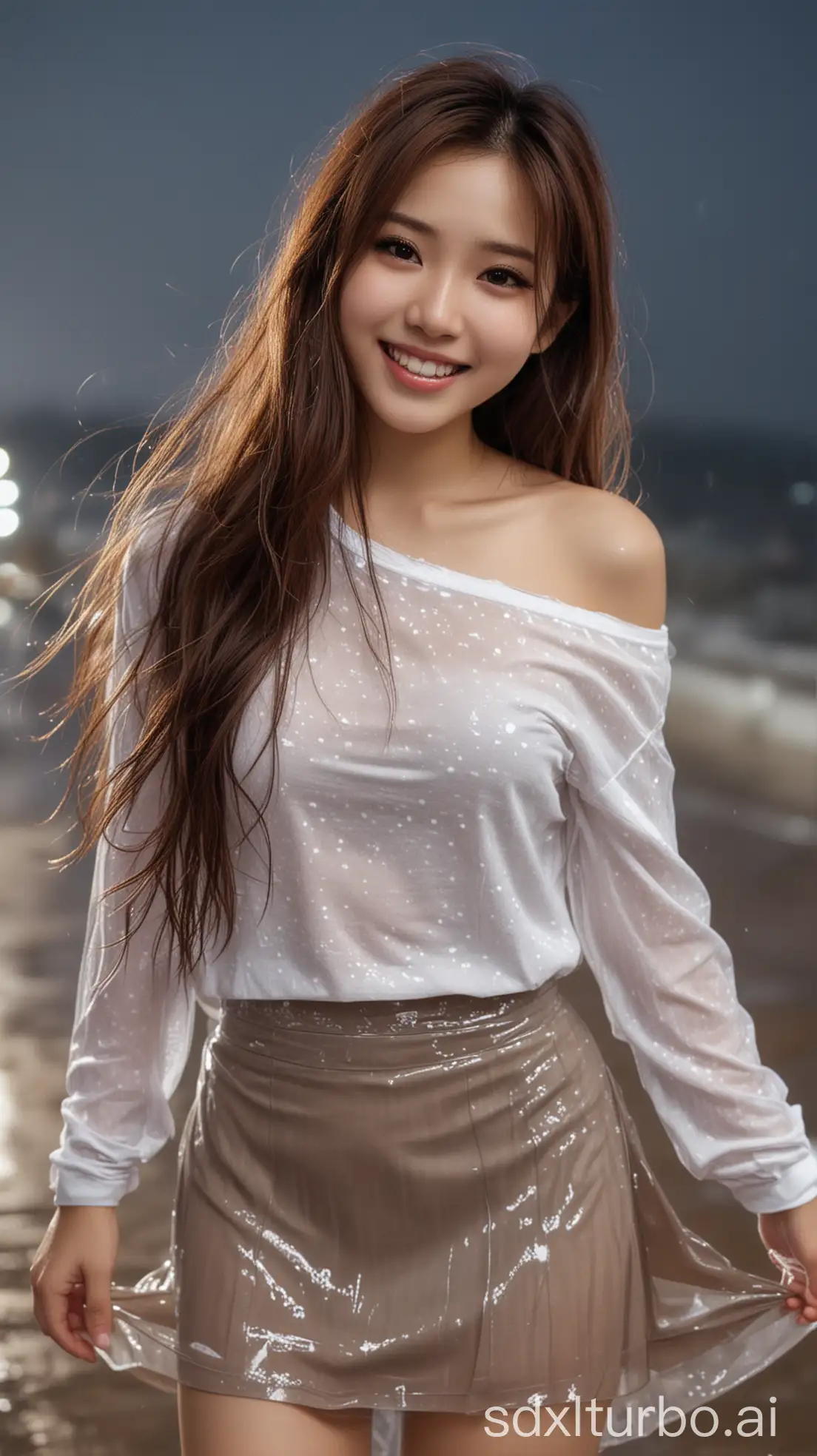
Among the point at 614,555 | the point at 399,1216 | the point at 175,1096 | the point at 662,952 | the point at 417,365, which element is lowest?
the point at 175,1096

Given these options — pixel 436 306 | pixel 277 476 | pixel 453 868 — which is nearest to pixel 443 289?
pixel 436 306

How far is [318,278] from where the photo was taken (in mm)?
1305

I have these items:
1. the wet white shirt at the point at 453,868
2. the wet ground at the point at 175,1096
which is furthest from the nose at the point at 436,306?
the wet ground at the point at 175,1096

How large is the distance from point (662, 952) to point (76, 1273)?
0.57 meters

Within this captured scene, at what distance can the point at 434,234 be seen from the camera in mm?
1238

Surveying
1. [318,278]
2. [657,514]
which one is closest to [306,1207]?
[318,278]

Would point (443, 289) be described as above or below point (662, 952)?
above

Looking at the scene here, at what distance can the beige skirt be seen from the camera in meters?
1.28

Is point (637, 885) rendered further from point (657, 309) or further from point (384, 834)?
point (657, 309)

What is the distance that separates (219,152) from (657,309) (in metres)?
1.31

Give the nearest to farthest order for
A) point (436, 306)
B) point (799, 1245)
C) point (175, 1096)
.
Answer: point (436, 306), point (799, 1245), point (175, 1096)

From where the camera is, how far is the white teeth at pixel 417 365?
126cm

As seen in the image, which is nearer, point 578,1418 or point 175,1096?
point 578,1418

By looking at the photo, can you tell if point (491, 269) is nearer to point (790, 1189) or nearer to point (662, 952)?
point (662, 952)
